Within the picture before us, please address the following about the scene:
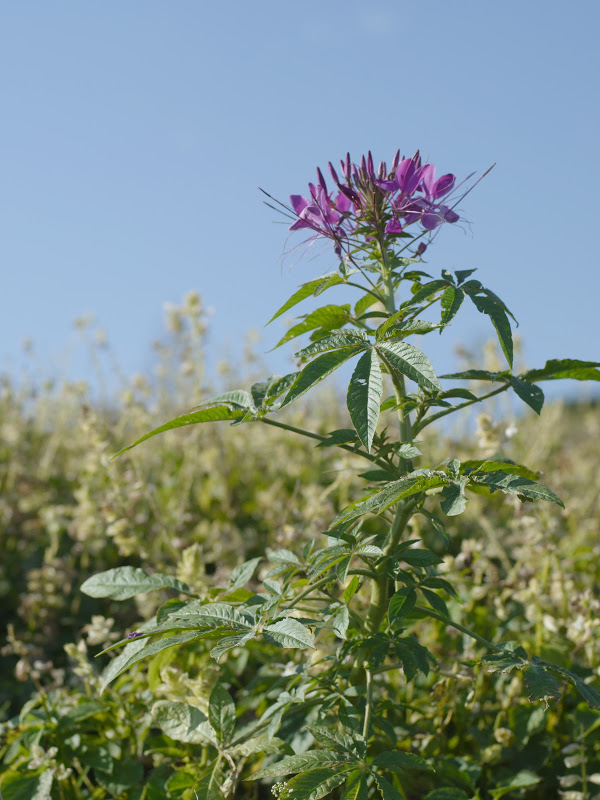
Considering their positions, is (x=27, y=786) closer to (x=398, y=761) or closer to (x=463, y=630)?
(x=398, y=761)

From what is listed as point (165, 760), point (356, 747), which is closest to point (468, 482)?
point (356, 747)

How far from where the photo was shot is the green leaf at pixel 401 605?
1.37 metres

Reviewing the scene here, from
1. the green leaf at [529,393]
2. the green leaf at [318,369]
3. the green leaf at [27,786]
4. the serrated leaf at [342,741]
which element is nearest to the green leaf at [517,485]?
the green leaf at [529,393]

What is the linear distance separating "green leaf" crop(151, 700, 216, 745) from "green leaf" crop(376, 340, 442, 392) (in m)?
0.91

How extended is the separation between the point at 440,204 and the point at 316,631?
0.94 meters

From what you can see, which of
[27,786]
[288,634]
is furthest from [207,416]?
[27,786]

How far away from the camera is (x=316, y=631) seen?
1.39m

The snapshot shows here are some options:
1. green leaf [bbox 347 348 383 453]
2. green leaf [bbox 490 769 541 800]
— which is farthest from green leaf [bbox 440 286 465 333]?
green leaf [bbox 490 769 541 800]

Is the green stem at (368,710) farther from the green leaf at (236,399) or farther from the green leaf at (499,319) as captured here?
the green leaf at (499,319)

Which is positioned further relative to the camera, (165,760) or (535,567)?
(535,567)

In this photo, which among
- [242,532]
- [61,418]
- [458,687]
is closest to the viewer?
[458,687]

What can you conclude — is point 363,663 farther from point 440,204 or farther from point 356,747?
point 440,204

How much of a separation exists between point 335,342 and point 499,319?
0.32 meters

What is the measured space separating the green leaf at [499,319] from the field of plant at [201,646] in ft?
1.84
